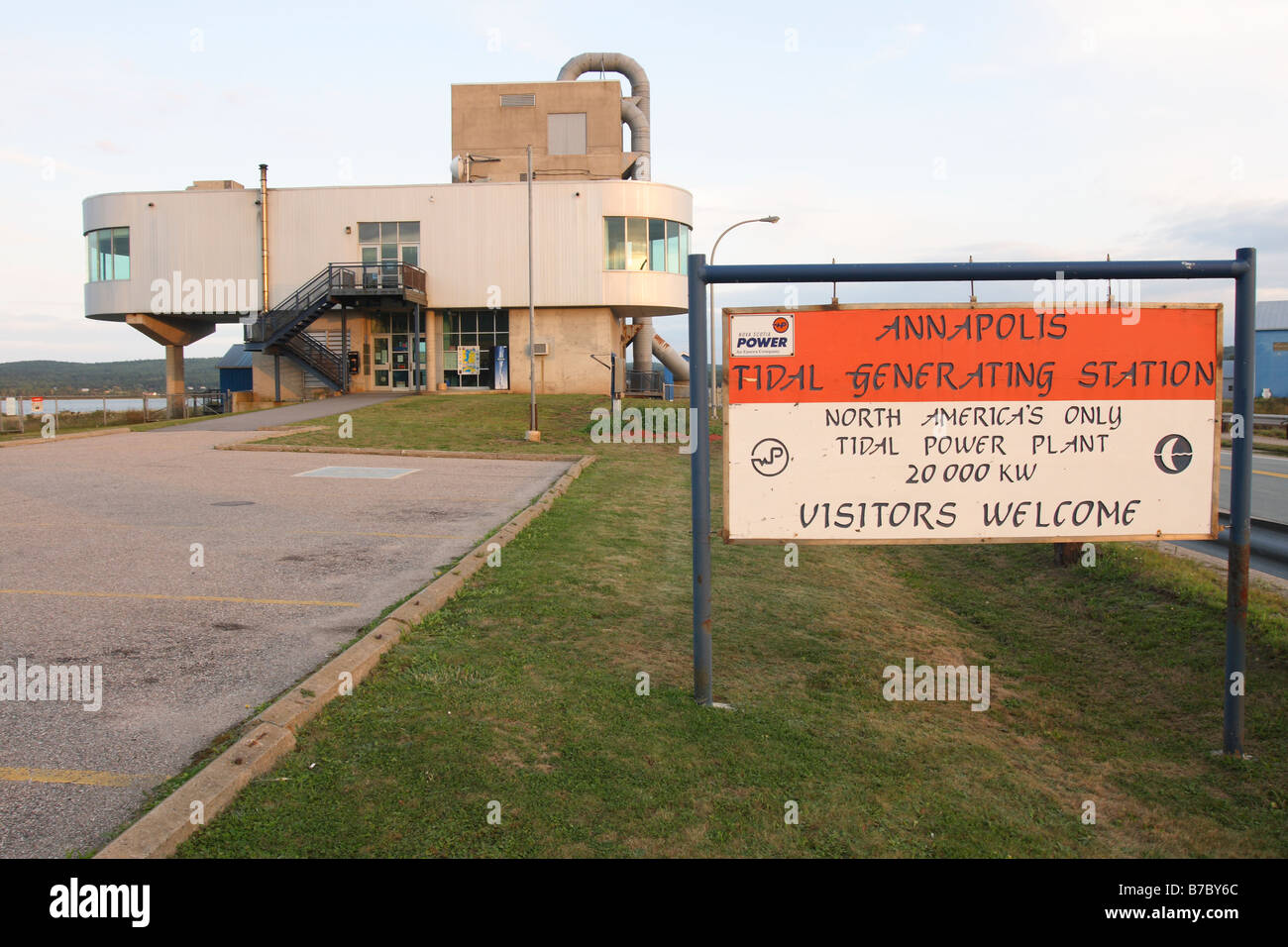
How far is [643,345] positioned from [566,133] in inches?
512

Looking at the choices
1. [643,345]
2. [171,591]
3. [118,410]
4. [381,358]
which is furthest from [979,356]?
[643,345]

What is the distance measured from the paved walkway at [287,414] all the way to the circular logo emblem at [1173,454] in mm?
24562

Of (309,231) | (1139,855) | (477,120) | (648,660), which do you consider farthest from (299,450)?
(477,120)

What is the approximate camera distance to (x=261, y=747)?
411 cm

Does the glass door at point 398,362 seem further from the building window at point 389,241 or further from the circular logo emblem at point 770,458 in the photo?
the circular logo emblem at point 770,458

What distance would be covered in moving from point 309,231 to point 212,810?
40339 mm

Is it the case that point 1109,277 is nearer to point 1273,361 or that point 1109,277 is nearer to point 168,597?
point 168,597

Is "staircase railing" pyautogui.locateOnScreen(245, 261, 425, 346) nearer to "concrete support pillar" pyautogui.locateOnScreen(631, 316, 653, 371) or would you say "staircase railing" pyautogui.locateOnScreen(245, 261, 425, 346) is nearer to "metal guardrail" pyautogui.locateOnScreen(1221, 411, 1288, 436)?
"concrete support pillar" pyautogui.locateOnScreen(631, 316, 653, 371)

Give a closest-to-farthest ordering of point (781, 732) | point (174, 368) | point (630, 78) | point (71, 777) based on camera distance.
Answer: point (71, 777), point (781, 732), point (174, 368), point (630, 78)

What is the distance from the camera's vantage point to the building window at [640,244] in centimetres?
4044

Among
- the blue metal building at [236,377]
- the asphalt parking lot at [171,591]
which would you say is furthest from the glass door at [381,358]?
the asphalt parking lot at [171,591]

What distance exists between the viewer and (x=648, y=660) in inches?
230

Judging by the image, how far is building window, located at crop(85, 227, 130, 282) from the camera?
41.4 m
